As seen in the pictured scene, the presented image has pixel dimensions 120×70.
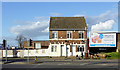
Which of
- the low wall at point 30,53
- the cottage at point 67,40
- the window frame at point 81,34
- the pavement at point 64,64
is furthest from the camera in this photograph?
the low wall at point 30,53

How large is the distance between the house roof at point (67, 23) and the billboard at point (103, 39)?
4.07 m

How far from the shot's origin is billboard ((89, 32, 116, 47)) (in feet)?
143

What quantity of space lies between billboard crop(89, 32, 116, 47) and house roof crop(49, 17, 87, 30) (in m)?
4.07

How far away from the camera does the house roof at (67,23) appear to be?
40.9m

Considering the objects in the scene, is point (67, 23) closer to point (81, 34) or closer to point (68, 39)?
point (68, 39)

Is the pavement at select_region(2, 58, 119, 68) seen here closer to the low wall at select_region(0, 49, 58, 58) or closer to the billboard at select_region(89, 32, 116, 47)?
the low wall at select_region(0, 49, 58, 58)

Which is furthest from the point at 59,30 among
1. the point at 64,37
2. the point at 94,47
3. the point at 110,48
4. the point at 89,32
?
the point at 110,48

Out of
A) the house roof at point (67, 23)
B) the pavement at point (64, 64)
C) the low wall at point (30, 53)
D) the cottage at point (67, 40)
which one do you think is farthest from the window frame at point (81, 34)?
the pavement at point (64, 64)

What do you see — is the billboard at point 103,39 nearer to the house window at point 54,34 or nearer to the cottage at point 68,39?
the cottage at point 68,39

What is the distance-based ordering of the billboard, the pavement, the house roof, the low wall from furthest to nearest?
the billboard → the low wall → the house roof → the pavement

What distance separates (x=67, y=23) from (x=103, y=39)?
8691 mm

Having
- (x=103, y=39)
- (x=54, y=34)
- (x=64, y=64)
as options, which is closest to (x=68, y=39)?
(x=54, y=34)

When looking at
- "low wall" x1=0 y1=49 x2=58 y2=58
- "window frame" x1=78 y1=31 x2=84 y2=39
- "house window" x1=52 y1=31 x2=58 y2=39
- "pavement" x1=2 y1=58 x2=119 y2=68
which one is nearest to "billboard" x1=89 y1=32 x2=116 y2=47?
"window frame" x1=78 y1=31 x2=84 y2=39

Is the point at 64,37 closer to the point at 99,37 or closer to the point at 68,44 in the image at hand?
the point at 68,44
